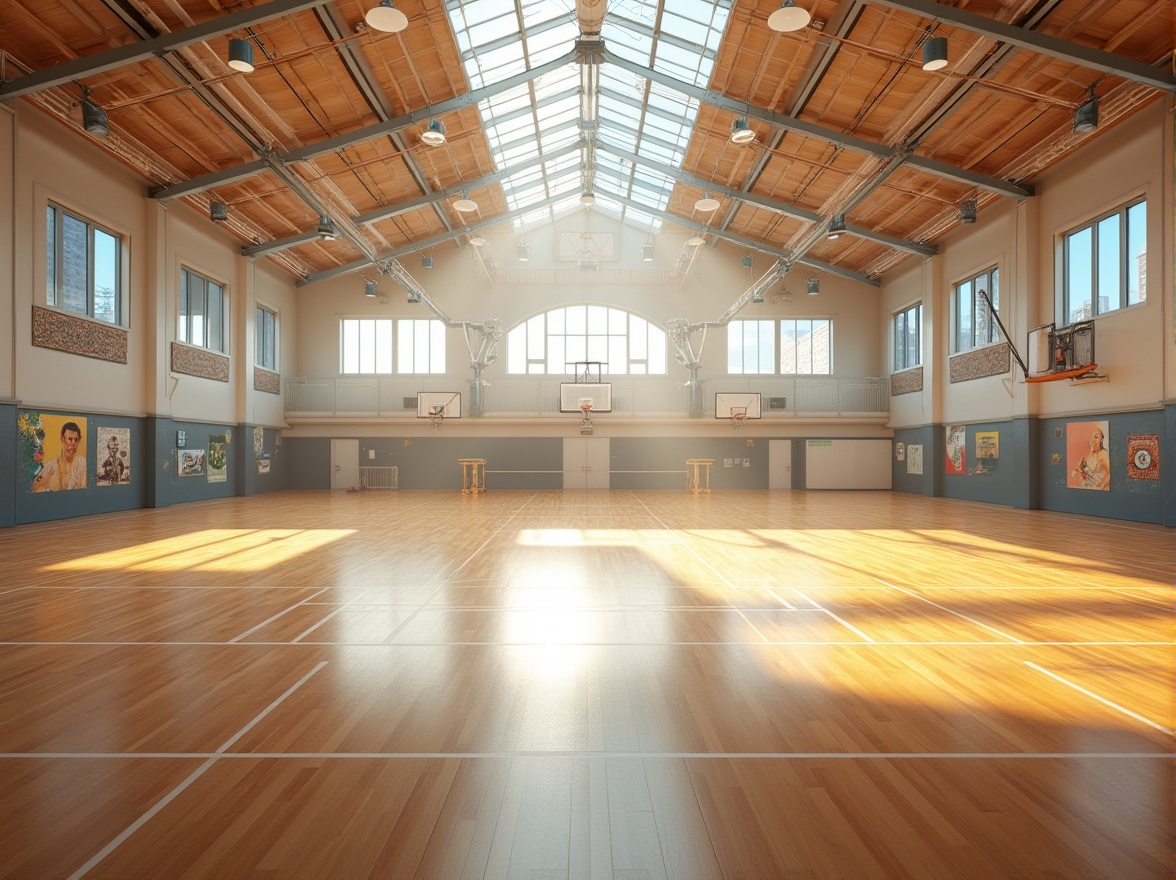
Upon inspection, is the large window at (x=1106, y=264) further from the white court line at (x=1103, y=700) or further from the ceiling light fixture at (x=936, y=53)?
the white court line at (x=1103, y=700)

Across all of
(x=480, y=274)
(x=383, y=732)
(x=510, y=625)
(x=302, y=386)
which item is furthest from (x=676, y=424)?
(x=383, y=732)

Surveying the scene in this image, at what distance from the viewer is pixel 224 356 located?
78.9ft

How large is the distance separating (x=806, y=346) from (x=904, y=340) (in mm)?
4103

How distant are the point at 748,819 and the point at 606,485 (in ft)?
93.2

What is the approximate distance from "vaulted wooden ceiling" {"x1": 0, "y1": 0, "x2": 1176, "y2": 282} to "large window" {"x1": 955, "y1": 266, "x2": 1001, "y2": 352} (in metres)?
2.09

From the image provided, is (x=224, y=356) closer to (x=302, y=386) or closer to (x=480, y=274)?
(x=302, y=386)

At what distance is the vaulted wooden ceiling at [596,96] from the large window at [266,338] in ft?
10.6

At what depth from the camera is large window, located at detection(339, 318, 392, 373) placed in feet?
103

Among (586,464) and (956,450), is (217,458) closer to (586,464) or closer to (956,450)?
(586,464)

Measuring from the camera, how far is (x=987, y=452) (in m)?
22.4

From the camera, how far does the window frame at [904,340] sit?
27.3 m

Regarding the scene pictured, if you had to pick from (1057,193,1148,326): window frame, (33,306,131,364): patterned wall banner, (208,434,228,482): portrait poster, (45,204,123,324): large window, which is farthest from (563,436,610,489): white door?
(1057,193,1148,326): window frame

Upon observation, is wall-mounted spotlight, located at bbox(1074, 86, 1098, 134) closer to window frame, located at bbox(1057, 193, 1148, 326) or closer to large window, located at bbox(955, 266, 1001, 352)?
window frame, located at bbox(1057, 193, 1148, 326)

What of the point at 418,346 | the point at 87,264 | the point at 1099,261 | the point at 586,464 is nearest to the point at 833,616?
the point at 1099,261
